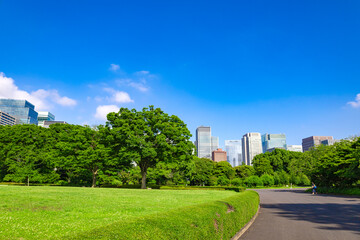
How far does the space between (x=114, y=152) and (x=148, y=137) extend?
6771 mm

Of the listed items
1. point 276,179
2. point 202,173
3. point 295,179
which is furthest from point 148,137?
point 295,179

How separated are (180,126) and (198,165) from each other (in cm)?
4003

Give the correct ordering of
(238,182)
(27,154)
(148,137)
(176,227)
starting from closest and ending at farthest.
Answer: (176,227)
(148,137)
(27,154)
(238,182)

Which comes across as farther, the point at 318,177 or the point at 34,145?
the point at 34,145

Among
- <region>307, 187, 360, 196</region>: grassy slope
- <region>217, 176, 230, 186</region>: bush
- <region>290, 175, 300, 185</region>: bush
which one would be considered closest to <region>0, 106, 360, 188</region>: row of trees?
<region>307, 187, 360, 196</region>: grassy slope

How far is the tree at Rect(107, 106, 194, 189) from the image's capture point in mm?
34062

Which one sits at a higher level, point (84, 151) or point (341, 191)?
point (84, 151)

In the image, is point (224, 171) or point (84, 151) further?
point (224, 171)

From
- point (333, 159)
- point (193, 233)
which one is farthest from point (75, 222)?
point (333, 159)

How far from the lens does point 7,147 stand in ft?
141

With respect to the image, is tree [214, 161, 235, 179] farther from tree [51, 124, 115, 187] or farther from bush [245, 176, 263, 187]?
tree [51, 124, 115, 187]

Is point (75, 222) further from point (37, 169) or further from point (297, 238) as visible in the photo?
point (37, 169)

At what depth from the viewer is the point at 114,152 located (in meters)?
37.6

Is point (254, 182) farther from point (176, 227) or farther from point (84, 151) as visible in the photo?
point (176, 227)
